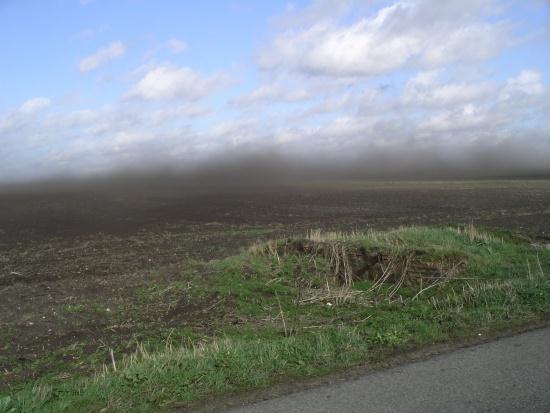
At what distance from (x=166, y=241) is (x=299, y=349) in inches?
750

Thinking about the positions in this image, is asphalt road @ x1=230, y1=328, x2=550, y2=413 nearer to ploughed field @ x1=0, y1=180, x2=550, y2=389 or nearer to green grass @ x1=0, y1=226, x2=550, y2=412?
green grass @ x1=0, y1=226, x2=550, y2=412

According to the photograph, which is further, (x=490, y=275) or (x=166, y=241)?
(x=166, y=241)

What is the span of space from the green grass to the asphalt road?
1.95 ft

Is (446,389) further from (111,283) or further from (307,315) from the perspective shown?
(111,283)

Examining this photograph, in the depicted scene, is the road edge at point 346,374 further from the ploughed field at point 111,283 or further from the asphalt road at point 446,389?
the ploughed field at point 111,283

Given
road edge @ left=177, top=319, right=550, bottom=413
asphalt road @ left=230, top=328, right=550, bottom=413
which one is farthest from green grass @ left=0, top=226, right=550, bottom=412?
asphalt road @ left=230, top=328, right=550, bottom=413

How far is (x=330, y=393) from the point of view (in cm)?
543

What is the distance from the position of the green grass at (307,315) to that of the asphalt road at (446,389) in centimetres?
60

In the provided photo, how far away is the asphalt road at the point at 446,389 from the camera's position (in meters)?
5.00

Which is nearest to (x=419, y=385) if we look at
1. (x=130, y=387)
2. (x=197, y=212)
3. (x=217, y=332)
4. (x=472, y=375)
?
(x=472, y=375)

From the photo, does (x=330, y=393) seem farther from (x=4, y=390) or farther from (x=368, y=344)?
(x=4, y=390)

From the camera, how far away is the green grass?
19.4 feet

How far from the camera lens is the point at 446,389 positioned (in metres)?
5.34

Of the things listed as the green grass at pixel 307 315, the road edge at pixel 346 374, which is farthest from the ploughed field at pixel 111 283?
the road edge at pixel 346 374
